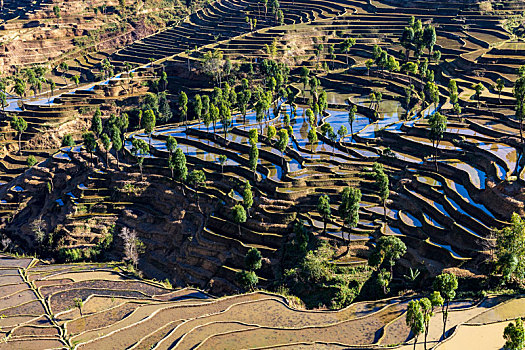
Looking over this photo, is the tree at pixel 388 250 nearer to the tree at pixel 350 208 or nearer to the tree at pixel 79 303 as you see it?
the tree at pixel 350 208

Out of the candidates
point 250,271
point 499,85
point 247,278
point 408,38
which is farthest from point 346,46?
point 247,278

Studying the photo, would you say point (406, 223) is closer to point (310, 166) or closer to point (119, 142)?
point (310, 166)

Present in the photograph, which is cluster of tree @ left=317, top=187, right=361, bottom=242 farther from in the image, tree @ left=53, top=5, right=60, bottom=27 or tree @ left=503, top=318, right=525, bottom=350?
tree @ left=53, top=5, right=60, bottom=27

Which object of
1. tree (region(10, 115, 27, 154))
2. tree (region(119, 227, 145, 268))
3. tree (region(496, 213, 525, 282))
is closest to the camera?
tree (region(496, 213, 525, 282))

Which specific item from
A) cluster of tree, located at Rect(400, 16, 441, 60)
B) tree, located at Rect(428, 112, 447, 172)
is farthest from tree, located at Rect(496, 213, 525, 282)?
cluster of tree, located at Rect(400, 16, 441, 60)

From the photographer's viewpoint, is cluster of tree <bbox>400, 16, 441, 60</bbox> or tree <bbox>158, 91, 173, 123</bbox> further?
tree <bbox>158, 91, 173, 123</bbox>

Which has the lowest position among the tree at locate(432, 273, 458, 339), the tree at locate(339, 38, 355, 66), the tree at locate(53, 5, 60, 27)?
the tree at locate(432, 273, 458, 339)

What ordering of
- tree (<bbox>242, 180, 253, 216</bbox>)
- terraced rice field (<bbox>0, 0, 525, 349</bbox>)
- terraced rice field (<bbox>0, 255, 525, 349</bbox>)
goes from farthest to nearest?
tree (<bbox>242, 180, 253, 216</bbox>), terraced rice field (<bbox>0, 0, 525, 349</bbox>), terraced rice field (<bbox>0, 255, 525, 349</bbox>)

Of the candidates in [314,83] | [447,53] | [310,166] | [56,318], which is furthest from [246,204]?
[447,53]

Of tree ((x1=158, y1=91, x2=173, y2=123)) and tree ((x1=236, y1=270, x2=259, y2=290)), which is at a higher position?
tree ((x1=158, y1=91, x2=173, y2=123))
